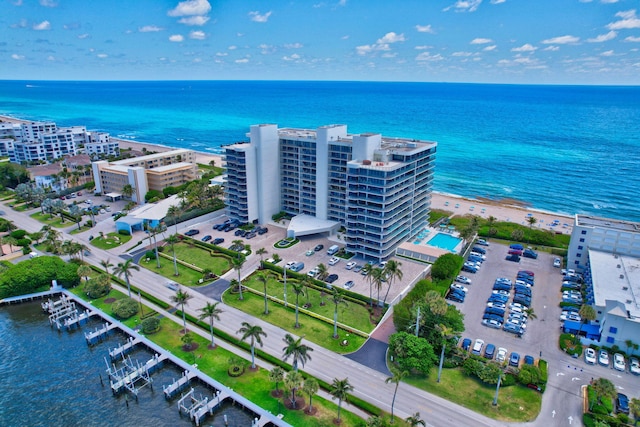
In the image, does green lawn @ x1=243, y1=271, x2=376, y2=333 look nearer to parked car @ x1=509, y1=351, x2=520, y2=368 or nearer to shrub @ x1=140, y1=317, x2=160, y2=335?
shrub @ x1=140, y1=317, x2=160, y2=335

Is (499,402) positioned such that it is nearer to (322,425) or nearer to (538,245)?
(322,425)

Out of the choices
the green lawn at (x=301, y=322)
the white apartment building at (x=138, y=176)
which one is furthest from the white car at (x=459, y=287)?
the white apartment building at (x=138, y=176)

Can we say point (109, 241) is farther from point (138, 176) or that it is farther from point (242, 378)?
point (242, 378)

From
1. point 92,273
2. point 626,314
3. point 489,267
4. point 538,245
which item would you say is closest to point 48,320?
point 92,273

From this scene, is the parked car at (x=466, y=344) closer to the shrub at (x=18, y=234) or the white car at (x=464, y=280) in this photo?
the white car at (x=464, y=280)

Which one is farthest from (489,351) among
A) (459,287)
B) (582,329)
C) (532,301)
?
(532,301)

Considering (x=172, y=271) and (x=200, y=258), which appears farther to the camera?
(x=200, y=258)
